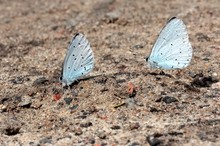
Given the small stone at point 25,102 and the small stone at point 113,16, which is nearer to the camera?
the small stone at point 25,102

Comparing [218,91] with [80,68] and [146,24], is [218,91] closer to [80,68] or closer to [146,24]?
[80,68]

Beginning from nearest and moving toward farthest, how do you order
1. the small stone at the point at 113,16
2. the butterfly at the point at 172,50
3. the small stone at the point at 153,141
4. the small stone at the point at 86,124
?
the small stone at the point at 153,141
the small stone at the point at 86,124
the butterfly at the point at 172,50
the small stone at the point at 113,16

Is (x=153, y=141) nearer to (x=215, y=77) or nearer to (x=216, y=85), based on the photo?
(x=216, y=85)

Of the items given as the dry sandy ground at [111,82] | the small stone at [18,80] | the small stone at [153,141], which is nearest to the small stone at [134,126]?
the dry sandy ground at [111,82]

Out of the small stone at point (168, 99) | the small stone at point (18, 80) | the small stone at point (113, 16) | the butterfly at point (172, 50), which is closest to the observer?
the small stone at point (168, 99)

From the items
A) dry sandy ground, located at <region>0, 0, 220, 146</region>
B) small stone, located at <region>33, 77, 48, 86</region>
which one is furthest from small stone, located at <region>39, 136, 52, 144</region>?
small stone, located at <region>33, 77, 48, 86</region>

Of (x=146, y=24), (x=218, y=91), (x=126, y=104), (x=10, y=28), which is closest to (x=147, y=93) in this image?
(x=126, y=104)

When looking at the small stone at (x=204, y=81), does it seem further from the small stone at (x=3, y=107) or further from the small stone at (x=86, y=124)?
the small stone at (x=3, y=107)
